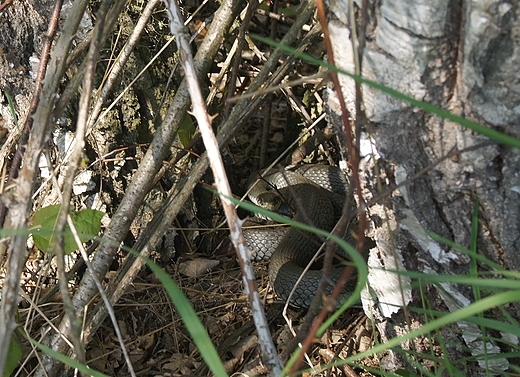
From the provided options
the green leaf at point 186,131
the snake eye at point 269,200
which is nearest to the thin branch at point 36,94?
the green leaf at point 186,131

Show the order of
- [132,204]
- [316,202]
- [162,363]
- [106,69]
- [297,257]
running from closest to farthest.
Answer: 1. [132,204]
2. [162,363]
3. [106,69]
4. [297,257]
5. [316,202]

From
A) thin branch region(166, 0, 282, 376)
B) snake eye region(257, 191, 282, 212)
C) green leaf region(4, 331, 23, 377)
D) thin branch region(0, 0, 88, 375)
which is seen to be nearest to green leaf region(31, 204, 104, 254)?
green leaf region(4, 331, 23, 377)

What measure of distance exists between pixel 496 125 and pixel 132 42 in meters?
1.48

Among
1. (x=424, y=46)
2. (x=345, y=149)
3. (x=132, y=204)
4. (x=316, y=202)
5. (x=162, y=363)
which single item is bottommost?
(x=162, y=363)

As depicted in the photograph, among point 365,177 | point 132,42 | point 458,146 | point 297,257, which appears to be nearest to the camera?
point 458,146

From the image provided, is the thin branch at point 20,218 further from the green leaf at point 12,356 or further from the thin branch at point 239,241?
the green leaf at point 12,356

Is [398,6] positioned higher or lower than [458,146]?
higher

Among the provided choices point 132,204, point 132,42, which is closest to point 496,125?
point 132,204

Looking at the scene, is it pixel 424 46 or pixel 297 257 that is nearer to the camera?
pixel 424 46

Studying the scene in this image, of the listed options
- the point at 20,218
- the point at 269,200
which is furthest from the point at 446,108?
the point at 269,200

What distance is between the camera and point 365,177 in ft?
5.67

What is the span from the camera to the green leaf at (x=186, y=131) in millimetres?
2441

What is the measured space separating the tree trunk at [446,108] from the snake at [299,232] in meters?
0.96

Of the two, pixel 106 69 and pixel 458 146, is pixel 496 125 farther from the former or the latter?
pixel 106 69
